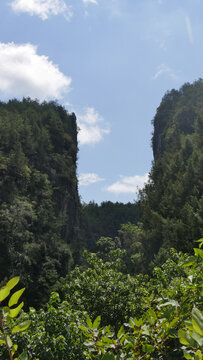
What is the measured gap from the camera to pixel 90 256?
11.0 metres

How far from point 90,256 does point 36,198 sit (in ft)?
102

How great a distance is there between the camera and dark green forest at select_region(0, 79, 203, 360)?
246 centimetres

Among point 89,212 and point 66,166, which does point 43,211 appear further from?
point 89,212

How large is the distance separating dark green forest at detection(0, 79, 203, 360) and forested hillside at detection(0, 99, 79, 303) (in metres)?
0.15

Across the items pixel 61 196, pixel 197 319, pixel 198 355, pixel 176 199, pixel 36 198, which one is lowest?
pixel 198 355

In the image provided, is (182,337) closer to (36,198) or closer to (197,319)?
(197,319)

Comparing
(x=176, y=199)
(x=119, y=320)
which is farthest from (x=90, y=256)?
(x=176, y=199)

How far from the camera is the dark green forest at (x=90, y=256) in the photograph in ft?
8.06

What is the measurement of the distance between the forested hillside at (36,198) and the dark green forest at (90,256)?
0.15 m

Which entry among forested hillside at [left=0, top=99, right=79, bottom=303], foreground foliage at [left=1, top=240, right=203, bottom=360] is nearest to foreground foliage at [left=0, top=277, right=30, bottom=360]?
foreground foliage at [left=1, top=240, right=203, bottom=360]

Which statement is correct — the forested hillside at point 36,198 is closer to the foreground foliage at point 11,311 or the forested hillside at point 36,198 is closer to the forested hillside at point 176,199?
the forested hillside at point 176,199

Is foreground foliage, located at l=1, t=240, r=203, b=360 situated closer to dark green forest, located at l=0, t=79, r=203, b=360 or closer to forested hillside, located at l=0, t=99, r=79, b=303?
dark green forest, located at l=0, t=79, r=203, b=360

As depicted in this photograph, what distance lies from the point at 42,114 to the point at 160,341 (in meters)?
59.0

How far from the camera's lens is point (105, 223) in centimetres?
9125
